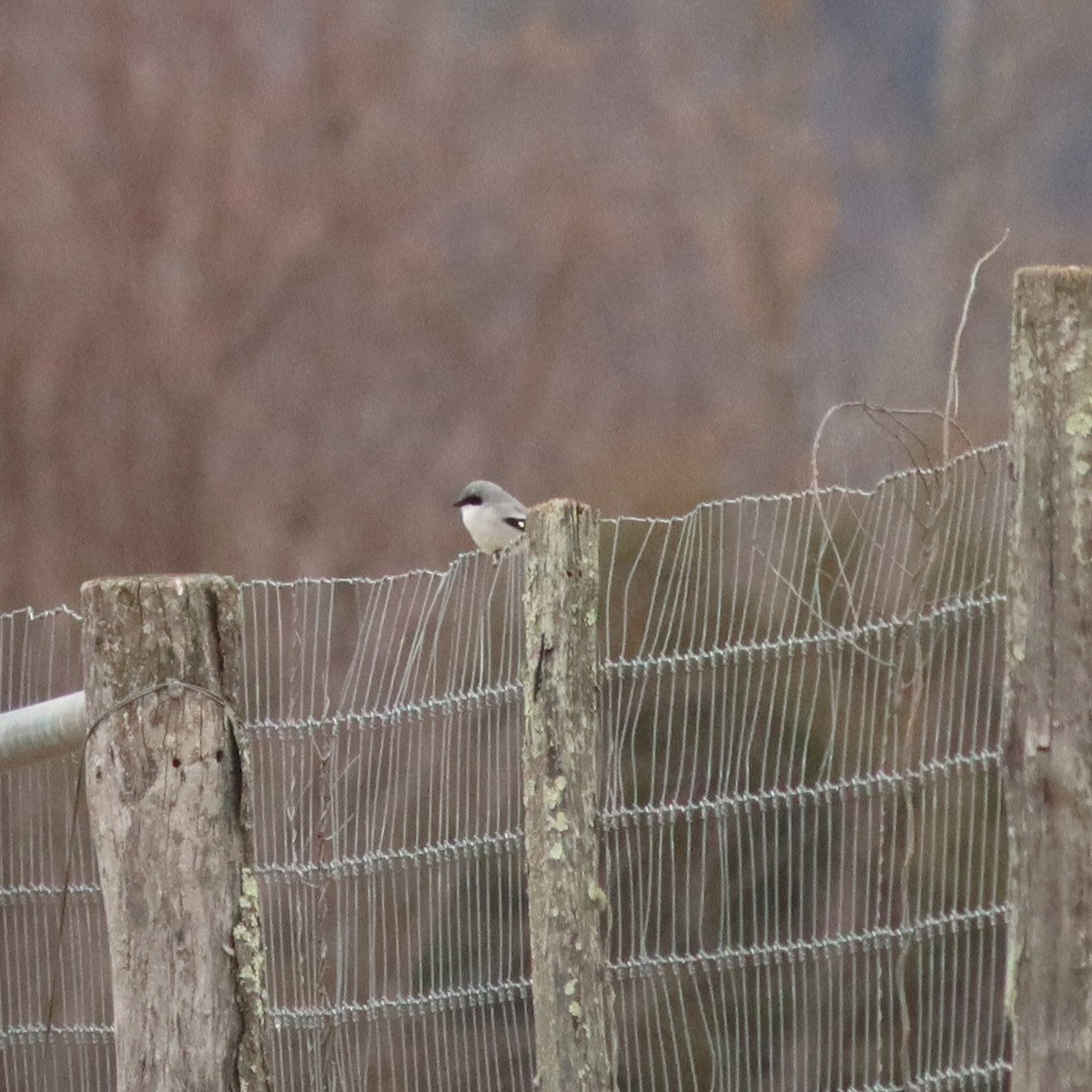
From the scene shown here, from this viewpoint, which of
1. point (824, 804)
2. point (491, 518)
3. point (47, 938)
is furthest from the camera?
point (491, 518)

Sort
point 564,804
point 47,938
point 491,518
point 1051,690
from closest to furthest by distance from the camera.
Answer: point 1051,690
point 564,804
point 47,938
point 491,518

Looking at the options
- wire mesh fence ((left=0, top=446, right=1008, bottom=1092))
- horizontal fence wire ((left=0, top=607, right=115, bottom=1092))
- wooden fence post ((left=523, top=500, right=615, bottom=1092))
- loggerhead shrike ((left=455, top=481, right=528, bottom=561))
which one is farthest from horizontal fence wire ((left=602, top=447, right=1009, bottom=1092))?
loggerhead shrike ((left=455, top=481, right=528, bottom=561))

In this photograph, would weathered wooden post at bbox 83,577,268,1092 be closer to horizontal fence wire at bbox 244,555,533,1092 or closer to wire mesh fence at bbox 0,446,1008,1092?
wire mesh fence at bbox 0,446,1008,1092

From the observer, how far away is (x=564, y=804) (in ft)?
10.0

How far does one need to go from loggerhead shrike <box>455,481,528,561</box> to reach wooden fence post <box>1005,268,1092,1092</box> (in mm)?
3034

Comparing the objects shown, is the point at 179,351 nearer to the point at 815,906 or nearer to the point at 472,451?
the point at 472,451

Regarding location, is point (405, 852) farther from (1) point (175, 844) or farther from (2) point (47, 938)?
(1) point (175, 844)

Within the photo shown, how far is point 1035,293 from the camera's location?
2100 mm

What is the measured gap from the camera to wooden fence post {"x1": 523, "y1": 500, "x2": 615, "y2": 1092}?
304cm

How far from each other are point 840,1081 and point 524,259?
281 inches

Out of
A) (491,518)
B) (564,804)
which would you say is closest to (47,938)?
(564,804)

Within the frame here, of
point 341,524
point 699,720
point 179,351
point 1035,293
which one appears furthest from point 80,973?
point 179,351

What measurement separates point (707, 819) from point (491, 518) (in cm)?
205

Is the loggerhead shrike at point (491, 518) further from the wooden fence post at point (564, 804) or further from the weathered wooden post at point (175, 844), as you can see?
the weathered wooden post at point (175, 844)
